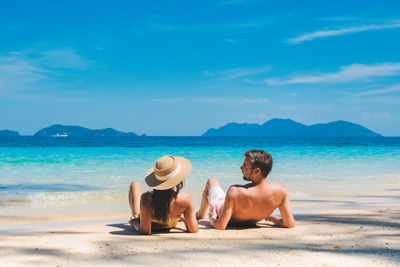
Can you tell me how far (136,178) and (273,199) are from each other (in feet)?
27.0

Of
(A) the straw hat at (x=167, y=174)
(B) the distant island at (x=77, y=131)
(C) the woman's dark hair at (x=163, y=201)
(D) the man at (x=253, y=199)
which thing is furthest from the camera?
(B) the distant island at (x=77, y=131)

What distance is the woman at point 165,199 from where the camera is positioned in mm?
4137

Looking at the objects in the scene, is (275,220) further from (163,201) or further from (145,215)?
A: (145,215)

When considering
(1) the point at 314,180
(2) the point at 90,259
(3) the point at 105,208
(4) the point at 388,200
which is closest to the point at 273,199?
(2) the point at 90,259

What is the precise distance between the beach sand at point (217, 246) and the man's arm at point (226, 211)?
→ 0.10 meters

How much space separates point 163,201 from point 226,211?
2.77 ft

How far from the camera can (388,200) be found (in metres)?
8.05

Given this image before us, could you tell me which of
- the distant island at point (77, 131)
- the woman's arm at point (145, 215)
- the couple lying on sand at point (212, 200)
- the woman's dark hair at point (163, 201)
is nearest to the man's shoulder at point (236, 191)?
the couple lying on sand at point (212, 200)

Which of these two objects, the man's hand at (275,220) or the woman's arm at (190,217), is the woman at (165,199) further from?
the man's hand at (275,220)

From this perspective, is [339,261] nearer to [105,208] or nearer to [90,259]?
[90,259]

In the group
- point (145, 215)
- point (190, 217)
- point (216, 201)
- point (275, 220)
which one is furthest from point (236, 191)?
point (145, 215)

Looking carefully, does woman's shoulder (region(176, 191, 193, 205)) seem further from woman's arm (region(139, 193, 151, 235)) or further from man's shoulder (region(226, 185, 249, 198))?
man's shoulder (region(226, 185, 249, 198))

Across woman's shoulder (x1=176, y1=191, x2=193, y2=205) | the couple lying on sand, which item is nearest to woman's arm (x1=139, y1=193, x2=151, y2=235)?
the couple lying on sand

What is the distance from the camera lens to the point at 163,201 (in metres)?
A: 4.30
